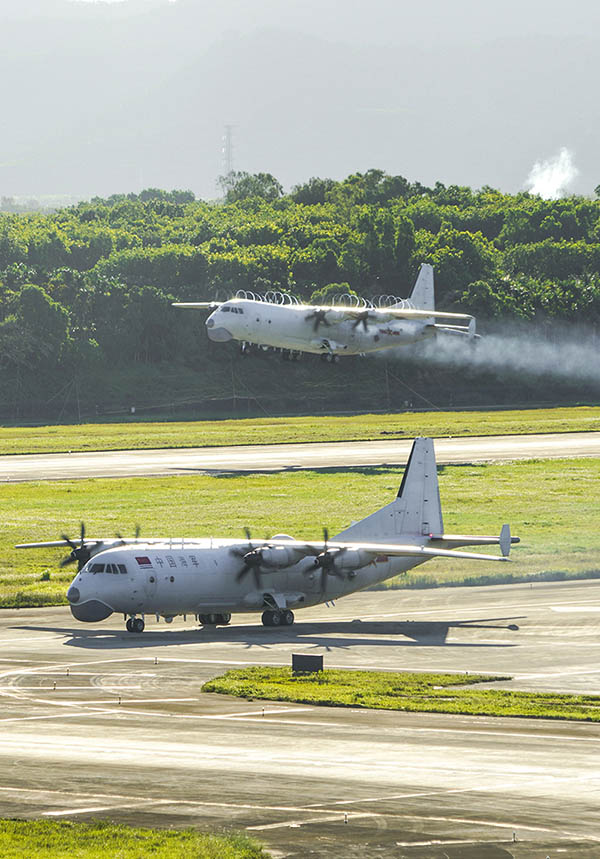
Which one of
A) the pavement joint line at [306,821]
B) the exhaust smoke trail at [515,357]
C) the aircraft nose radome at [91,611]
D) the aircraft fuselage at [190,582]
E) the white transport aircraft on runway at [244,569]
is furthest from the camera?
the exhaust smoke trail at [515,357]

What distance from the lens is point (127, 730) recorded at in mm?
38406

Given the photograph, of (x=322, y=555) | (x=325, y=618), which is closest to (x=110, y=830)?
(x=322, y=555)

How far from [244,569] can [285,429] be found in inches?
3473

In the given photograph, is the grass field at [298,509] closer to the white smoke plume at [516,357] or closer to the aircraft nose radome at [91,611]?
the aircraft nose radome at [91,611]

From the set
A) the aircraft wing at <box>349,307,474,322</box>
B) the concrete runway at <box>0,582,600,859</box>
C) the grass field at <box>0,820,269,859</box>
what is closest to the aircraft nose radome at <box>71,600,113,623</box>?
the concrete runway at <box>0,582,600,859</box>

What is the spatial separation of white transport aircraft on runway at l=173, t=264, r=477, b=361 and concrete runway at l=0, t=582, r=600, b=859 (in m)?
61.7

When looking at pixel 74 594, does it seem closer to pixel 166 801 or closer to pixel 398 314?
pixel 166 801

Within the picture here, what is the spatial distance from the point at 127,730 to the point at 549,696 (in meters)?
15.0

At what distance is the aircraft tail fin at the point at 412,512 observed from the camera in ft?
204

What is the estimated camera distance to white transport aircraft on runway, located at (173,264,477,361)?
116125 mm

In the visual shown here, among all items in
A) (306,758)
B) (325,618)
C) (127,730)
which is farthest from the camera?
(325,618)

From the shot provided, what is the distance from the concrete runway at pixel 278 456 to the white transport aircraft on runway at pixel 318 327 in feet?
33.8

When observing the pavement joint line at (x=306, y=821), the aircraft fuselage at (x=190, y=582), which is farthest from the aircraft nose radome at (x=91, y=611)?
the pavement joint line at (x=306, y=821)

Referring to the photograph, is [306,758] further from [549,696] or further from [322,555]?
[322,555]
